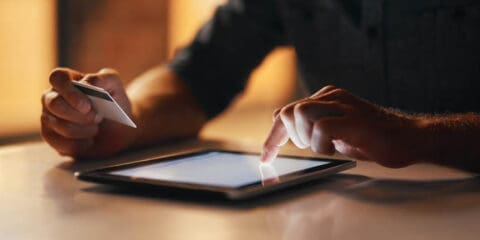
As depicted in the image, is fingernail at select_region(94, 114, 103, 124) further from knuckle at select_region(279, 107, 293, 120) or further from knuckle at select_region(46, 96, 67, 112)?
knuckle at select_region(279, 107, 293, 120)

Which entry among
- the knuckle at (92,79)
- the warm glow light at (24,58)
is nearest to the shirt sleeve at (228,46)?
the knuckle at (92,79)

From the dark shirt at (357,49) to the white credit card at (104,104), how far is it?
0.49 metres

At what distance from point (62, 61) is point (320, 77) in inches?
48.1

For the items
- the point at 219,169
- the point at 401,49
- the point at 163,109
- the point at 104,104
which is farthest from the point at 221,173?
the point at 401,49

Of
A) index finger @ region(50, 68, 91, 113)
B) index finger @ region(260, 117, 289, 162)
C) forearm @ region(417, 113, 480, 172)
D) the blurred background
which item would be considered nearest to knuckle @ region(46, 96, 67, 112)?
index finger @ region(50, 68, 91, 113)

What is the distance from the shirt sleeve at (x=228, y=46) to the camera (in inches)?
60.4

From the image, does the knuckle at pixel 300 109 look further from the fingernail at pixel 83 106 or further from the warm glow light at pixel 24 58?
the warm glow light at pixel 24 58

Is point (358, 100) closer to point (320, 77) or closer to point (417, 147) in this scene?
point (417, 147)

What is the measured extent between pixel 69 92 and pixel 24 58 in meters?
1.46

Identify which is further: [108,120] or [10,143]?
[10,143]

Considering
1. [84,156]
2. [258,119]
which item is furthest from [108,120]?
[258,119]

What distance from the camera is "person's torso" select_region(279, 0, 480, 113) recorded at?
52.1 inches

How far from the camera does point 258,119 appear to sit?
9.77 ft

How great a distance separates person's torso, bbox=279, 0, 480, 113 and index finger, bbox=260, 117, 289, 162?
603 millimetres
